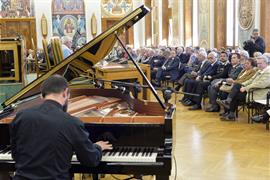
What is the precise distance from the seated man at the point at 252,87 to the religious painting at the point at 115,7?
15496 mm

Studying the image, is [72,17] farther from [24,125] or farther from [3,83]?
[24,125]

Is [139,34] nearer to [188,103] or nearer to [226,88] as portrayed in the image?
[188,103]

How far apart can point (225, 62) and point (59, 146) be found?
6418 millimetres

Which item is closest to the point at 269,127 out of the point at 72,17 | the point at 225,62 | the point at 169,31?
the point at 225,62

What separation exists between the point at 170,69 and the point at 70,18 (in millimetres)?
12054

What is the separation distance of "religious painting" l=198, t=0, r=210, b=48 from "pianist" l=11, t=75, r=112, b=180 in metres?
11.2

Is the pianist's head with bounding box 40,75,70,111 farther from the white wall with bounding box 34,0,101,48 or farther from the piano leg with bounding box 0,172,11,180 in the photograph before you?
the white wall with bounding box 34,0,101,48

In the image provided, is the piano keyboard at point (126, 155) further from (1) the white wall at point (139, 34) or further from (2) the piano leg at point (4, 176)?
(1) the white wall at point (139, 34)

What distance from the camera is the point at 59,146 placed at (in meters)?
2.26

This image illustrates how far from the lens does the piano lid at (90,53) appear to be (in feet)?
10.6

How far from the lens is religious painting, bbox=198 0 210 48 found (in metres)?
13.0

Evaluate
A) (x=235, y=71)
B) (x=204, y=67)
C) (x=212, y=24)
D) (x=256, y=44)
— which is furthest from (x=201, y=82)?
(x=212, y=24)

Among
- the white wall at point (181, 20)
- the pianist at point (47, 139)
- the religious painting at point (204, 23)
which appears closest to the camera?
the pianist at point (47, 139)

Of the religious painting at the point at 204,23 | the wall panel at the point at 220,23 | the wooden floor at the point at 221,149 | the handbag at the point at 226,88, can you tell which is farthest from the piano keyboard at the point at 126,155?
the religious painting at the point at 204,23
